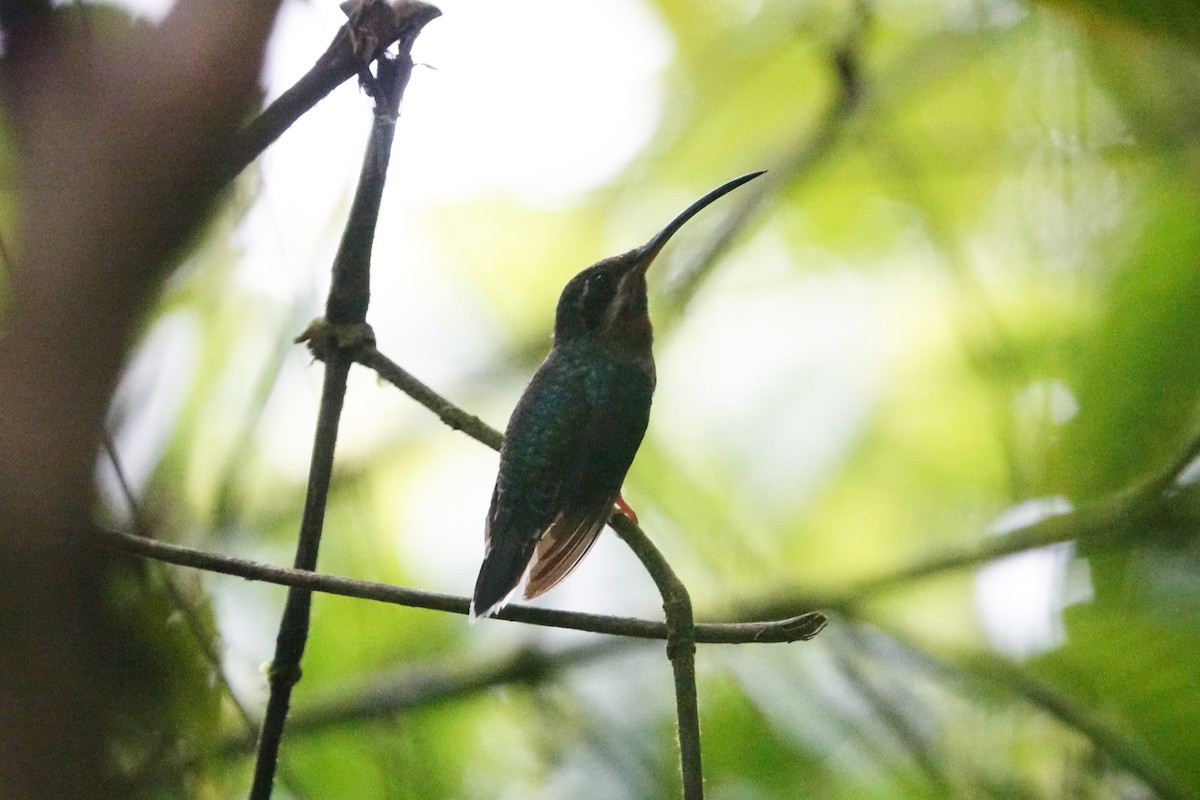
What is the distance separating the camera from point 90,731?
1.92 feet

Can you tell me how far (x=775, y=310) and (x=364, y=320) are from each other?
484 centimetres

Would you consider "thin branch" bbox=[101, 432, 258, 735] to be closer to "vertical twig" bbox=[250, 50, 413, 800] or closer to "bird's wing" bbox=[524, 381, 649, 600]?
"vertical twig" bbox=[250, 50, 413, 800]

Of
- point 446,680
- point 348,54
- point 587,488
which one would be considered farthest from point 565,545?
point 348,54

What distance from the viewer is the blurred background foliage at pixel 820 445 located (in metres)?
2.95

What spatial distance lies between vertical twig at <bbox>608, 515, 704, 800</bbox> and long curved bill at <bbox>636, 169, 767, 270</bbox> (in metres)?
0.95

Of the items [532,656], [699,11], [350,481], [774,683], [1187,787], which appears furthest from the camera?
[699,11]

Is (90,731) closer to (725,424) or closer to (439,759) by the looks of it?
(439,759)

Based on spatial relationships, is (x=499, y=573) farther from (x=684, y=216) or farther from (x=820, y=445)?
(x=820, y=445)

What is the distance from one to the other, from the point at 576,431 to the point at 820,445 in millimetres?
3196

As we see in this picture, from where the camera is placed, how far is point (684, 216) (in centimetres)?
267

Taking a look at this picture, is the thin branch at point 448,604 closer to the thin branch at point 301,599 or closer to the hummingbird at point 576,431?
the thin branch at point 301,599

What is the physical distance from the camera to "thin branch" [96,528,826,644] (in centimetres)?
148

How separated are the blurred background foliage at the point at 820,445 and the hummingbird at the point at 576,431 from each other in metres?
0.56

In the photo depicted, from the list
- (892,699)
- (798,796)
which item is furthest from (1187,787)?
(798,796)
